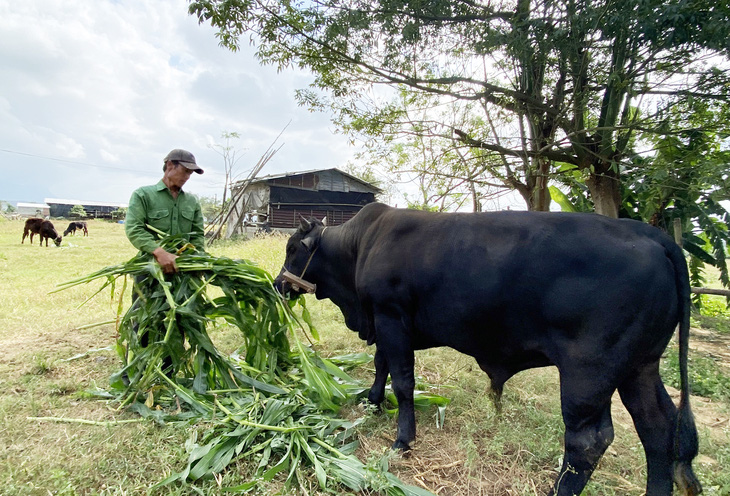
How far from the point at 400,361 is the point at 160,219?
2.60 meters

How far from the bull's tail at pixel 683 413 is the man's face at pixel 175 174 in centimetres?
380

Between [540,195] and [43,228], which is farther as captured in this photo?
[43,228]

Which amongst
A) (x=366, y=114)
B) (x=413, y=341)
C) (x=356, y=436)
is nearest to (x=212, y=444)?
(x=356, y=436)

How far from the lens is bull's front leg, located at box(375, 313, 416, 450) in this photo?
9.96 feet

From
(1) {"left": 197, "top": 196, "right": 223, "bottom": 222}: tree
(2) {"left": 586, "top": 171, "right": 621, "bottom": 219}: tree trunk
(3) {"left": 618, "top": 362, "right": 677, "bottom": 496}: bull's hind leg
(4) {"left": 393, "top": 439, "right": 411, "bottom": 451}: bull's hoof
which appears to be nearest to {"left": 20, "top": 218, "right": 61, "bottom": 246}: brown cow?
(1) {"left": 197, "top": 196, "right": 223, "bottom": 222}: tree

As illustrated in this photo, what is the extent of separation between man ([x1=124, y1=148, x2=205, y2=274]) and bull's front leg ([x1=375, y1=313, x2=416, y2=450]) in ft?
6.26

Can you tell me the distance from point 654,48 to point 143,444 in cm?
546

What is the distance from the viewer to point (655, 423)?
2354mm

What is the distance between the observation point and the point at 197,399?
3.20 m

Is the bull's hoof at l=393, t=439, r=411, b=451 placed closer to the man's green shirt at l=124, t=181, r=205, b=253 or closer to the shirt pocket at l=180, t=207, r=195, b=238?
the man's green shirt at l=124, t=181, r=205, b=253

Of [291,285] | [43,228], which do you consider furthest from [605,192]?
[43,228]

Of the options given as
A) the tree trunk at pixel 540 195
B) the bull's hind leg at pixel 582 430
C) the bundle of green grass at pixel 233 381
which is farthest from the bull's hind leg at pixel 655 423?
the tree trunk at pixel 540 195

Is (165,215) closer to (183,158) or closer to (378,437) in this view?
(183,158)

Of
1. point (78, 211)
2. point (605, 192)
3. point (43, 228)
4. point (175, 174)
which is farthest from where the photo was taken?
point (78, 211)
